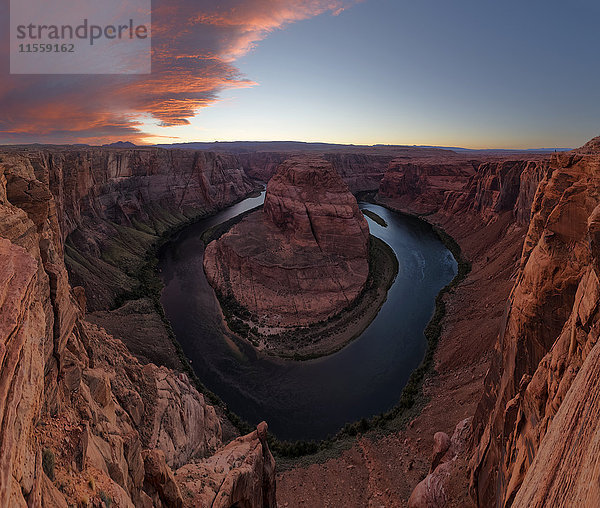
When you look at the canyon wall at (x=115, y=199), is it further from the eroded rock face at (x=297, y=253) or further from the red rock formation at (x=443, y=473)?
the red rock formation at (x=443, y=473)

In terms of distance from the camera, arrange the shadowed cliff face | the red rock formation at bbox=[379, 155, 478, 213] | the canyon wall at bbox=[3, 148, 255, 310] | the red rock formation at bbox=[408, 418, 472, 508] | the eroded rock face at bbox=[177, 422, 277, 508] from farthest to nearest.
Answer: the red rock formation at bbox=[379, 155, 478, 213]
the canyon wall at bbox=[3, 148, 255, 310]
the red rock formation at bbox=[408, 418, 472, 508]
the eroded rock face at bbox=[177, 422, 277, 508]
the shadowed cliff face

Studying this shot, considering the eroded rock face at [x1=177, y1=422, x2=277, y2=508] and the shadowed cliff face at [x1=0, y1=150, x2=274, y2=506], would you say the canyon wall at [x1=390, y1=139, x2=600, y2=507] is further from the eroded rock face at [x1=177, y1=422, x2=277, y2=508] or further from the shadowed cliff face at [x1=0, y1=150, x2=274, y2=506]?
the shadowed cliff face at [x1=0, y1=150, x2=274, y2=506]

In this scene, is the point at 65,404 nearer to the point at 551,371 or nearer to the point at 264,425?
the point at 264,425

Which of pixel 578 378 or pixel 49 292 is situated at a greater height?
pixel 49 292

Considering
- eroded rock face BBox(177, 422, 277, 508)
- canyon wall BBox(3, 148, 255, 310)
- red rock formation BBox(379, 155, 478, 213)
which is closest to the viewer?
eroded rock face BBox(177, 422, 277, 508)

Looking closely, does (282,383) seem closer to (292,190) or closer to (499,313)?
(499,313)

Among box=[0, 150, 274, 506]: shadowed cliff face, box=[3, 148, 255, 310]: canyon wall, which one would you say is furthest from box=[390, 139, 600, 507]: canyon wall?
box=[3, 148, 255, 310]: canyon wall

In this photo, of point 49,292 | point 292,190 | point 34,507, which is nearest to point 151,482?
point 34,507
